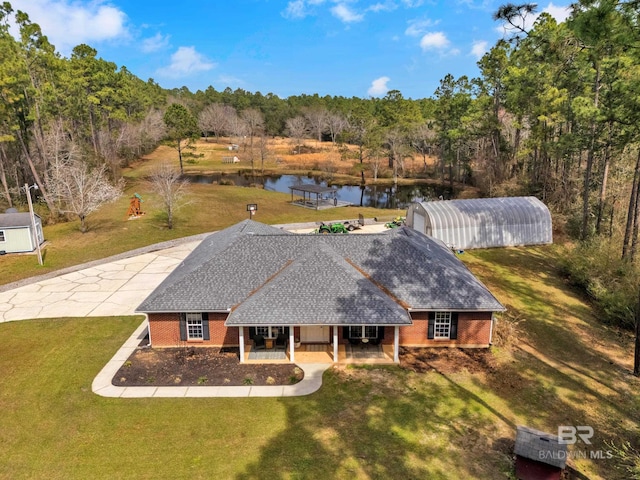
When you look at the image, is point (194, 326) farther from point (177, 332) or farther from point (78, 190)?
point (78, 190)

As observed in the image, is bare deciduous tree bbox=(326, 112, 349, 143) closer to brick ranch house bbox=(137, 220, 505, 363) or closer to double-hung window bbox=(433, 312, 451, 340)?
brick ranch house bbox=(137, 220, 505, 363)

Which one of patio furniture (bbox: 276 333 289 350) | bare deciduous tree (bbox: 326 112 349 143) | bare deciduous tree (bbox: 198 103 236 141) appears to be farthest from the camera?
bare deciduous tree (bbox: 198 103 236 141)

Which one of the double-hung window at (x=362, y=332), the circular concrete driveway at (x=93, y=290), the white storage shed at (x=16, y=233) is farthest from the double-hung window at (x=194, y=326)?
the white storage shed at (x=16, y=233)

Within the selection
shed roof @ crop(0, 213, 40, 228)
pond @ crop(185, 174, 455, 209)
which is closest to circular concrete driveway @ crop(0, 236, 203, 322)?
shed roof @ crop(0, 213, 40, 228)

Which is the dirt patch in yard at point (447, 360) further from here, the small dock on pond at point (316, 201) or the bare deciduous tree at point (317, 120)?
the bare deciduous tree at point (317, 120)

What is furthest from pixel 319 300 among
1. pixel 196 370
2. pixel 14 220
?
pixel 14 220

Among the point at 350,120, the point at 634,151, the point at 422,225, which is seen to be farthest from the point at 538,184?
the point at 350,120
